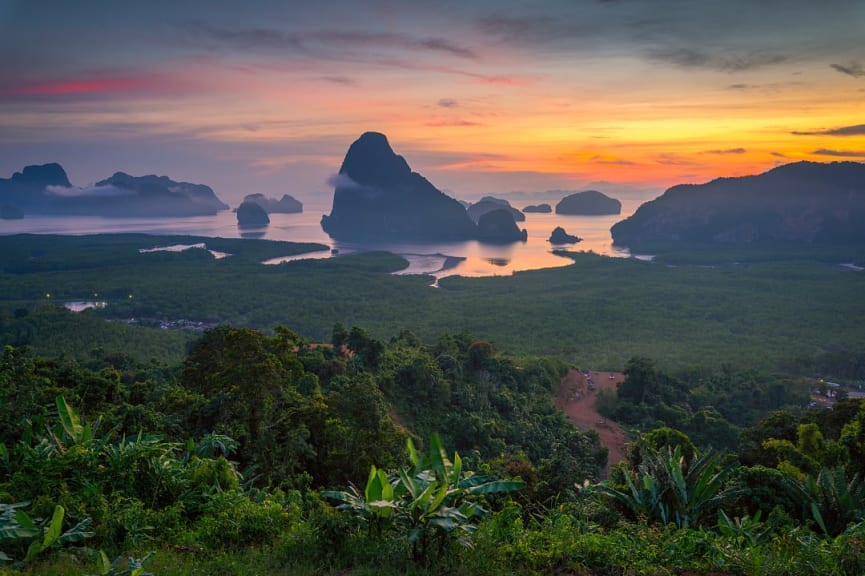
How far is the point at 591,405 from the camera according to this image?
1792 cm

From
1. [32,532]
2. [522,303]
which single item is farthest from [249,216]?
[32,532]

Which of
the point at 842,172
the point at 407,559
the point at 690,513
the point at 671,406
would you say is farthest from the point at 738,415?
the point at 842,172

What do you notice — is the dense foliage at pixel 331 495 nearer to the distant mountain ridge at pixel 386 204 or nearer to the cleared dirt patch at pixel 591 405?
the cleared dirt patch at pixel 591 405

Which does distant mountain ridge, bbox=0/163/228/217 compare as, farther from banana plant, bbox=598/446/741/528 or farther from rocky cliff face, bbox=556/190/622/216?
banana plant, bbox=598/446/741/528

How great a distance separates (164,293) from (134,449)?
37.0 meters

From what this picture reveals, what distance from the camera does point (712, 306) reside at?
35562mm

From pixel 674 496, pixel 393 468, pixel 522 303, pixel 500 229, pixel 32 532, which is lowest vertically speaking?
pixel 522 303

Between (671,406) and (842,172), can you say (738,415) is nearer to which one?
(671,406)

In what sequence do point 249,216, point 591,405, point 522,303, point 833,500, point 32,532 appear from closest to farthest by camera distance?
1. point 32,532
2. point 833,500
3. point 591,405
4. point 522,303
5. point 249,216

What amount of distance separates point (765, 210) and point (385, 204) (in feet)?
211

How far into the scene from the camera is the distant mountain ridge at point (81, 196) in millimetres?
132125

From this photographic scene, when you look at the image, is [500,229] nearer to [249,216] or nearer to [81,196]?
[249,216]

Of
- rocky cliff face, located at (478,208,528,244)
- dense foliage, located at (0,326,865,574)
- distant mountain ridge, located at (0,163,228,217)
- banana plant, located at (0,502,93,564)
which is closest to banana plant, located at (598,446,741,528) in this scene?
dense foliage, located at (0,326,865,574)

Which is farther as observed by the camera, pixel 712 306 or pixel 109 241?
pixel 109 241
